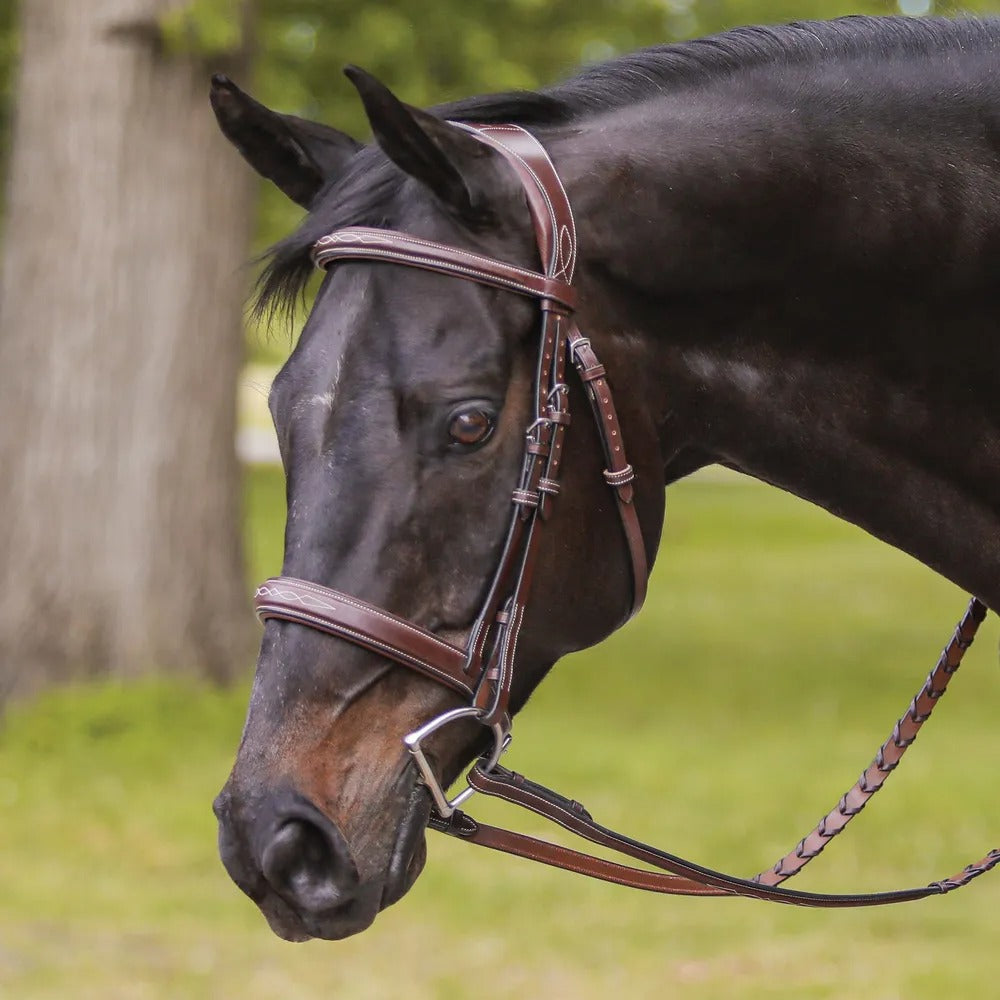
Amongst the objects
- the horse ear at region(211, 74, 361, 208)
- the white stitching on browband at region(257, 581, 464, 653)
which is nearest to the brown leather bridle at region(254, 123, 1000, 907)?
the white stitching on browband at region(257, 581, 464, 653)

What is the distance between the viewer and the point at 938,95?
97.9 inches

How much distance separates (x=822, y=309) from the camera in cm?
243

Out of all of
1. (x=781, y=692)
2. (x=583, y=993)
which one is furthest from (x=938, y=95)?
(x=781, y=692)

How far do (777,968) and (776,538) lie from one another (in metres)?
18.7

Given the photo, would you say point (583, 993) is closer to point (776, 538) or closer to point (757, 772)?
point (757, 772)

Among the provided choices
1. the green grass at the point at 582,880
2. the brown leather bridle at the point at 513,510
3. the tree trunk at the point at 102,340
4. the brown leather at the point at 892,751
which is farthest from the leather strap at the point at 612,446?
the tree trunk at the point at 102,340

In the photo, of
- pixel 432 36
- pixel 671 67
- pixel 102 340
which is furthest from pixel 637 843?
pixel 432 36

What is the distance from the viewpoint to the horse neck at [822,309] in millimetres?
2373

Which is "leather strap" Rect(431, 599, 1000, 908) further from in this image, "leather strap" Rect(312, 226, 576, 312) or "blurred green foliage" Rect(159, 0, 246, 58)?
"blurred green foliage" Rect(159, 0, 246, 58)

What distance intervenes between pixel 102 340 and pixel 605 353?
6.19m

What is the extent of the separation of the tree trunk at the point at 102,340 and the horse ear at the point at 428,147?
241 inches

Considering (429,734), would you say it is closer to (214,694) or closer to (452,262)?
(452,262)

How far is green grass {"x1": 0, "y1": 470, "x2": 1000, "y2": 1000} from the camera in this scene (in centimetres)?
546

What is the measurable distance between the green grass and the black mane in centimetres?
363
